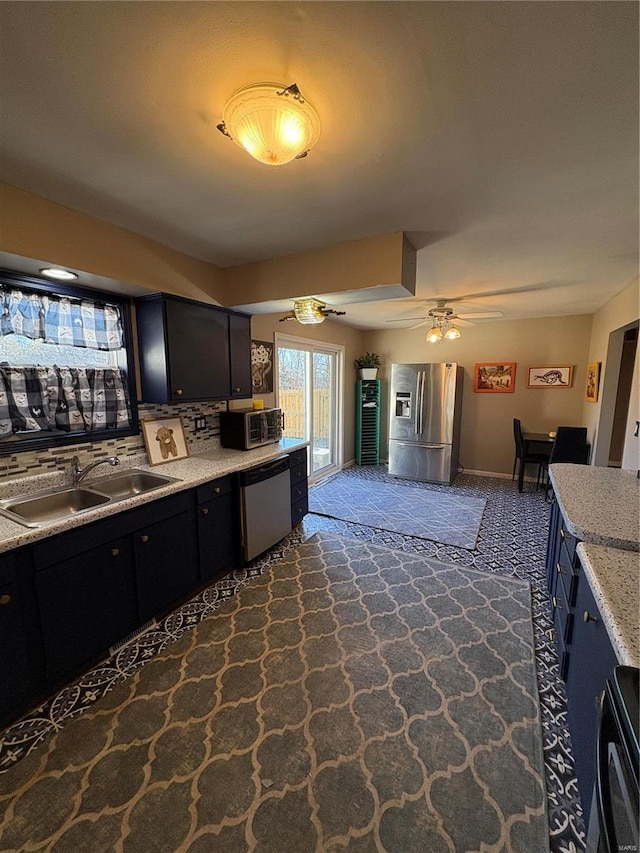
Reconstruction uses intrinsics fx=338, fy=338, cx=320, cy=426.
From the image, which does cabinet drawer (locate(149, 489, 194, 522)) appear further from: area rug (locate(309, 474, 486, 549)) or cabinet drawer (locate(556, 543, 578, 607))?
cabinet drawer (locate(556, 543, 578, 607))

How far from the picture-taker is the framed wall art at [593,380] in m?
3.91

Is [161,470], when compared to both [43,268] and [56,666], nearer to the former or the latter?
[56,666]

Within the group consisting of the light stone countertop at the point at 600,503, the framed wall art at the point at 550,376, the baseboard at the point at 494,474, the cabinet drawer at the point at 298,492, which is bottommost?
the baseboard at the point at 494,474

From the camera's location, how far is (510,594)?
2422 millimetres

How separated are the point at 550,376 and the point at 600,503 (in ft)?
12.8

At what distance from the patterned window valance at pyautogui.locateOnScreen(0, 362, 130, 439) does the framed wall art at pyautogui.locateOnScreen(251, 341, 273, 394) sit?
1.37m

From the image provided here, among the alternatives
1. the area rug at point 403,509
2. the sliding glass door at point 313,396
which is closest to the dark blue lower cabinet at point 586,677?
the area rug at point 403,509

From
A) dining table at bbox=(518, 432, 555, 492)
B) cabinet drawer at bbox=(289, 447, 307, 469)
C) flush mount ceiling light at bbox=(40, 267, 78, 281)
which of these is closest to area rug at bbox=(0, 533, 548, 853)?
cabinet drawer at bbox=(289, 447, 307, 469)

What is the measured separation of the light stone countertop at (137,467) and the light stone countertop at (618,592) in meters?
2.11

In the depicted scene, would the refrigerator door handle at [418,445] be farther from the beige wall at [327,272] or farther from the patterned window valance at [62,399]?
the patterned window valance at [62,399]

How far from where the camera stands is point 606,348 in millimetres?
3680

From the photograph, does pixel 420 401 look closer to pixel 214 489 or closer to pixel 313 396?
pixel 313 396

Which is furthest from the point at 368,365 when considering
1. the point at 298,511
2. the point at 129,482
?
the point at 129,482

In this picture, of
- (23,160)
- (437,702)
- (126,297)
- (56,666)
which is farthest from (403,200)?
(56,666)
